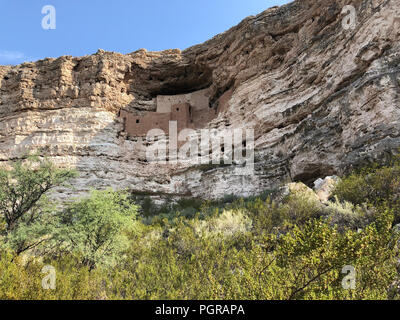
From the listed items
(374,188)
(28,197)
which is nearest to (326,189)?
(374,188)

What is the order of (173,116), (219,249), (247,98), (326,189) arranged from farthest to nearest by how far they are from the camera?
1. (173,116)
2. (247,98)
3. (326,189)
4. (219,249)

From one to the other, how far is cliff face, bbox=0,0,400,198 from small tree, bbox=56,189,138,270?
17.8 ft

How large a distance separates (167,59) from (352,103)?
1351cm

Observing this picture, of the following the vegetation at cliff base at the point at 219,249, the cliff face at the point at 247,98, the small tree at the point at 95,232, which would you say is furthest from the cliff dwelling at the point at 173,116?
the small tree at the point at 95,232

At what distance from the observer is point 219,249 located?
5348 mm

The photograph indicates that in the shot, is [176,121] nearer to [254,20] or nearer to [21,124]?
[254,20]

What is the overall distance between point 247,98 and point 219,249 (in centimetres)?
1037

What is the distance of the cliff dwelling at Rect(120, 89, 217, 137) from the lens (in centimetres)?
1688

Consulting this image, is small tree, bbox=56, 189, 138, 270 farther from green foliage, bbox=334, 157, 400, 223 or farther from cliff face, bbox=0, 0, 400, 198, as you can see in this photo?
cliff face, bbox=0, 0, 400, 198

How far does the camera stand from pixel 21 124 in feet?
54.3

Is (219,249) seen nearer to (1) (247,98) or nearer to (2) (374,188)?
(2) (374,188)

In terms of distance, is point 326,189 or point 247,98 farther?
point 247,98

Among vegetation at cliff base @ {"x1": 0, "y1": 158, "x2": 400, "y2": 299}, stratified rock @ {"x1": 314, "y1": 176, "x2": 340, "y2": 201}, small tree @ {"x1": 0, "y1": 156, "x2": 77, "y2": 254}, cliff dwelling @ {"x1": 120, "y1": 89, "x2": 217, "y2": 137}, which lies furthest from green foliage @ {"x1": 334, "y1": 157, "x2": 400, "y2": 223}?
cliff dwelling @ {"x1": 120, "y1": 89, "x2": 217, "y2": 137}

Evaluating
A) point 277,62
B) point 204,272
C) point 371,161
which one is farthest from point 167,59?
point 204,272
